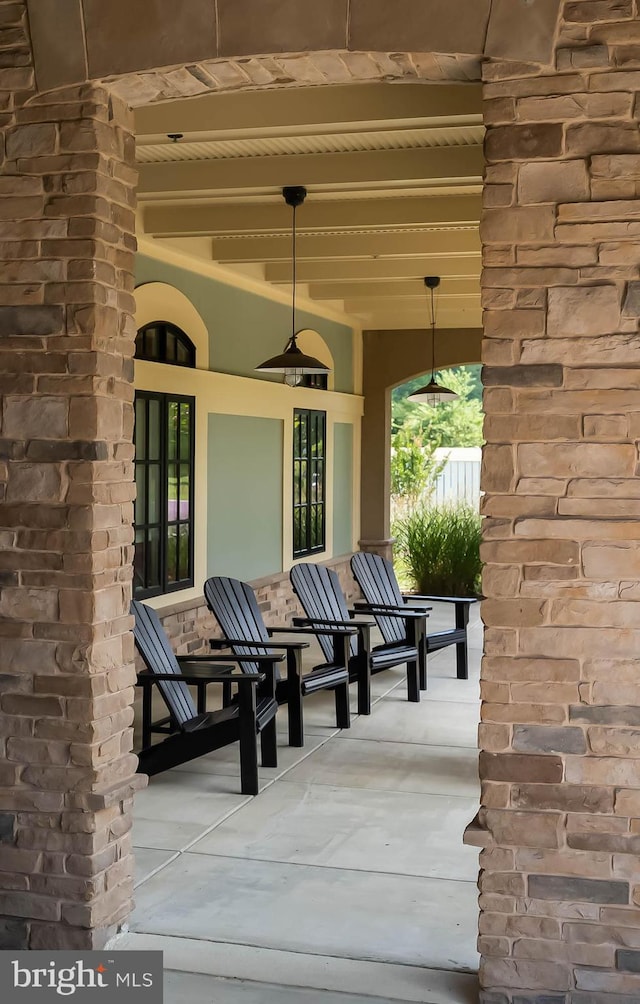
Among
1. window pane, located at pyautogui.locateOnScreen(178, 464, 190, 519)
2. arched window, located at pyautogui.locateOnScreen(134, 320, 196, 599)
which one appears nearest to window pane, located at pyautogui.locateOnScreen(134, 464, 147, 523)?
arched window, located at pyautogui.locateOnScreen(134, 320, 196, 599)

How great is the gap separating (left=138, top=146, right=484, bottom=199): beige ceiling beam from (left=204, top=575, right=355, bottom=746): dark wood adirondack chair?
7.75ft

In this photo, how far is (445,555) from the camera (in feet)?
42.9

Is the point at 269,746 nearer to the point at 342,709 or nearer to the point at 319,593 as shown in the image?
the point at 342,709

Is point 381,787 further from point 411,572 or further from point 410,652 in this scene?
point 411,572

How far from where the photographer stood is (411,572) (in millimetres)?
13398

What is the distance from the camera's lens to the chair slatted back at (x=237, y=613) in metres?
6.36

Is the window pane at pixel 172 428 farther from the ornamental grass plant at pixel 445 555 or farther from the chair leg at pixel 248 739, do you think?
the ornamental grass plant at pixel 445 555

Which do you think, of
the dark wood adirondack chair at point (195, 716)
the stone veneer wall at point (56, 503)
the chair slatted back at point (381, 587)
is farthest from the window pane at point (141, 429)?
the stone veneer wall at point (56, 503)

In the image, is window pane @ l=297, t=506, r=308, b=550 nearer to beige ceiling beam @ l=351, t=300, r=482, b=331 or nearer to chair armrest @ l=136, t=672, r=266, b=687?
beige ceiling beam @ l=351, t=300, r=482, b=331

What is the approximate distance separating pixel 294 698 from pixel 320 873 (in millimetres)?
1884

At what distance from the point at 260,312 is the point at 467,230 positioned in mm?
2700

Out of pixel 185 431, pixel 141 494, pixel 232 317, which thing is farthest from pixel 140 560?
pixel 232 317

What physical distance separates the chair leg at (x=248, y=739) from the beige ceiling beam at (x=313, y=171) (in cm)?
286

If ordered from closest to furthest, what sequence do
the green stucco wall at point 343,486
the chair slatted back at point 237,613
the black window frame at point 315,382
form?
the chair slatted back at point 237,613 < the black window frame at point 315,382 < the green stucco wall at point 343,486
